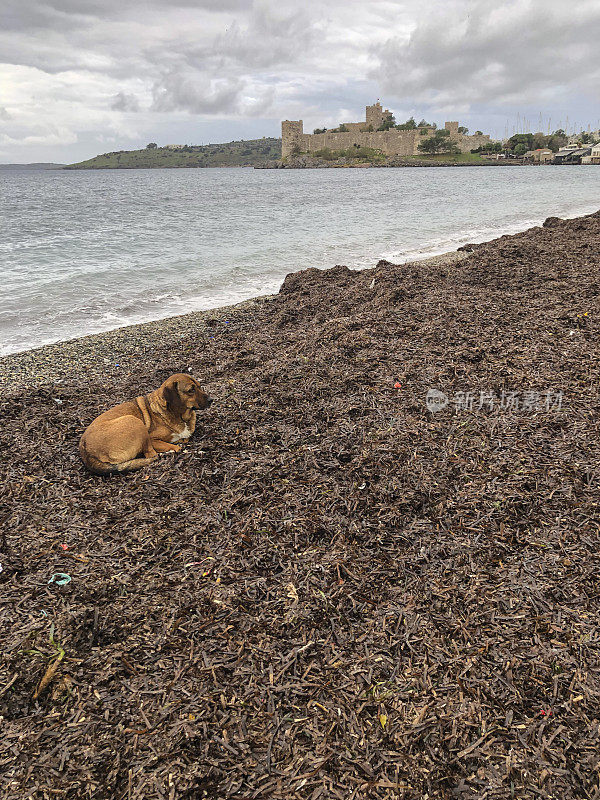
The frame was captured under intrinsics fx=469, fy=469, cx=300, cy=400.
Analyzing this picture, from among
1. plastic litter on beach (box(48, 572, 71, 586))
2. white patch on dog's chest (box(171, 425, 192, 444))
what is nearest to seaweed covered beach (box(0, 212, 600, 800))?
plastic litter on beach (box(48, 572, 71, 586))

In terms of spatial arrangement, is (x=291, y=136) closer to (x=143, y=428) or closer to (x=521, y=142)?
(x=521, y=142)

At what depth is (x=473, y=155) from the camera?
5817 inches

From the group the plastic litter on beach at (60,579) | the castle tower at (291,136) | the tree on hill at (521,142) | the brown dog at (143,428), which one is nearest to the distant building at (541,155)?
the tree on hill at (521,142)

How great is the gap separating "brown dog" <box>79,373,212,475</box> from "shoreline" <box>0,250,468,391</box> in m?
3.12

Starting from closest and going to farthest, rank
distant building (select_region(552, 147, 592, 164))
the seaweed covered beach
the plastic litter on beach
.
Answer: the seaweed covered beach
the plastic litter on beach
distant building (select_region(552, 147, 592, 164))

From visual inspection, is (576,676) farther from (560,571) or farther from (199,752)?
(199,752)

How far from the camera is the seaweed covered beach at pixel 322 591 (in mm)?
2168

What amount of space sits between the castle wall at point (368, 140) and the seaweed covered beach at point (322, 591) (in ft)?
544

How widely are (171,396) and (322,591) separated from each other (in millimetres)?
2569

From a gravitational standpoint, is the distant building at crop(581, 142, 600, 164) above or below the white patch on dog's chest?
above

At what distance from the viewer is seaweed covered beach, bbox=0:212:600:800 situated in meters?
2.17

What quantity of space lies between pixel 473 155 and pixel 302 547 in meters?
173

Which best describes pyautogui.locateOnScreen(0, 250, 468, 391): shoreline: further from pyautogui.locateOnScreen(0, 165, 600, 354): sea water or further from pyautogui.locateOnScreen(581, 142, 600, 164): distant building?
pyautogui.locateOnScreen(581, 142, 600, 164): distant building

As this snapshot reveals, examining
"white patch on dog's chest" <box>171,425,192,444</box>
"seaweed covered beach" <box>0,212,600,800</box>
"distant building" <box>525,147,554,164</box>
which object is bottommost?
"seaweed covered beach" <box>0,212,600,800</box>
